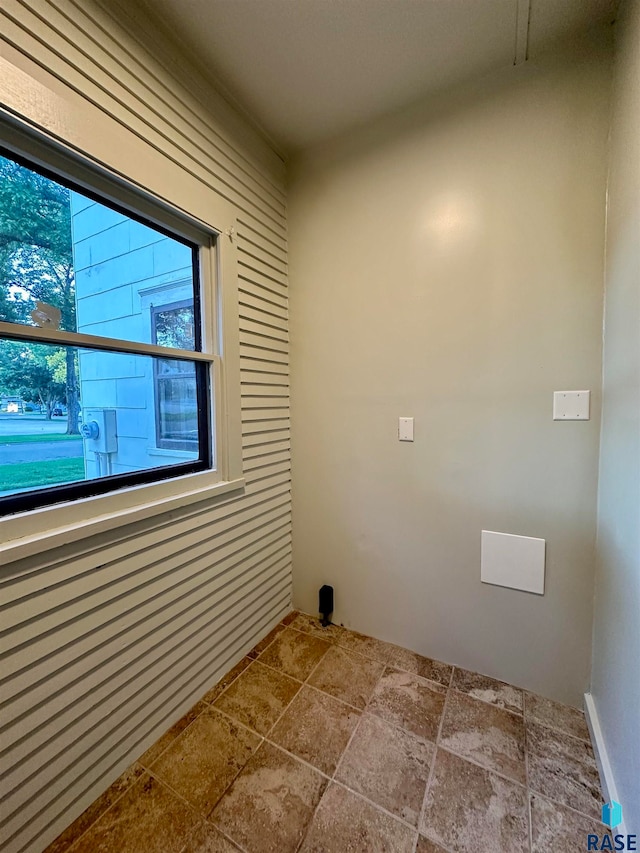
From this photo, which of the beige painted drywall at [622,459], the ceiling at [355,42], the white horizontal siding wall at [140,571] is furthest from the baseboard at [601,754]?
the ceiling at [355,42]

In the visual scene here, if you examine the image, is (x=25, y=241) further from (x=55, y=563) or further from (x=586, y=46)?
(x=586, y=46)

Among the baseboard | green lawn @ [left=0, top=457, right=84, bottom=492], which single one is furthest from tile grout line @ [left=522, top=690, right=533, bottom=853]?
green lawn @ [left=0, top=457, right=84, bottom=492]

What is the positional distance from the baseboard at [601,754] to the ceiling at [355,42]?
8.50 feet

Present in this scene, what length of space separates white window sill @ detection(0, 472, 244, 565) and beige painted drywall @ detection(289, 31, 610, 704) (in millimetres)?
753

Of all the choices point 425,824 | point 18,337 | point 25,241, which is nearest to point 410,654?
point 425,824

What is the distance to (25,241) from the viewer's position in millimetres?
963

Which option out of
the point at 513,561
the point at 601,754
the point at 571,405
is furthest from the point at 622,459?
the point at 601,754

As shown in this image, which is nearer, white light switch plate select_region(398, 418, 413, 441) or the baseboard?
the baseboard

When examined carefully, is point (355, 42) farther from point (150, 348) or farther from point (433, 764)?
point (433, 764)

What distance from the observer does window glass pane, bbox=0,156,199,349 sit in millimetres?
943

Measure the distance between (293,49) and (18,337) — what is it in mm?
1497

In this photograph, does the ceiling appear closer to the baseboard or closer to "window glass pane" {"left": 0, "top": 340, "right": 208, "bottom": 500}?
"window glass pane" {"left": 0, "top": 340, "right": 208, "bottom": 500}

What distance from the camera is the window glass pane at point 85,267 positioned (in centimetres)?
94

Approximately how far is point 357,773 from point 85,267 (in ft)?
6.43
